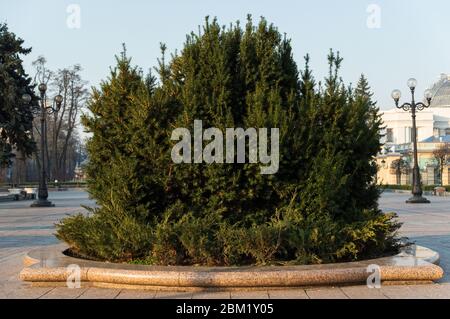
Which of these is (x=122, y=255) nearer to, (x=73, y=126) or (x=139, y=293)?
(x=139, y=293)

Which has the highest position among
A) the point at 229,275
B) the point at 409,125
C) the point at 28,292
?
the point at 409,125

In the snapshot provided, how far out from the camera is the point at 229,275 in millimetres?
6457

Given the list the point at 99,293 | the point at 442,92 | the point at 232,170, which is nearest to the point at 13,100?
the point at 232,170

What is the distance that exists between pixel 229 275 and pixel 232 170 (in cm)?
202

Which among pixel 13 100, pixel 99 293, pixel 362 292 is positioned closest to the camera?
pixel 362 292

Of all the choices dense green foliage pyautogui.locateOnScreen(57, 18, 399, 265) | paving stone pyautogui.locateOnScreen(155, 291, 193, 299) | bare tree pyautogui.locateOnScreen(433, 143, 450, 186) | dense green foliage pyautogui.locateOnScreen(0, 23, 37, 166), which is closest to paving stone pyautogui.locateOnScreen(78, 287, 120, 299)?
paving stone pyautogui.locateOnScreen(155, 291, 193, 299)

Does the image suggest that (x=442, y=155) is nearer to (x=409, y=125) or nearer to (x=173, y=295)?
(x=409, y=125)

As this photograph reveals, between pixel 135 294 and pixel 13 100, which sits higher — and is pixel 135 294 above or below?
below

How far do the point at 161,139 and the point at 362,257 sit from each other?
3310mm

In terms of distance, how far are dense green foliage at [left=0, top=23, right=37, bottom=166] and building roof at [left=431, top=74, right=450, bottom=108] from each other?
90628 mm

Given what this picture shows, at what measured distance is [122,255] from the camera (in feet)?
25.0

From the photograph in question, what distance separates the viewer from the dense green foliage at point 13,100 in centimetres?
3422

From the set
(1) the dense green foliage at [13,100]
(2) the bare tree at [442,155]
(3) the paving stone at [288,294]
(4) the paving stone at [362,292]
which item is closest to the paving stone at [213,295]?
(3) the paving stone at [288,294]
